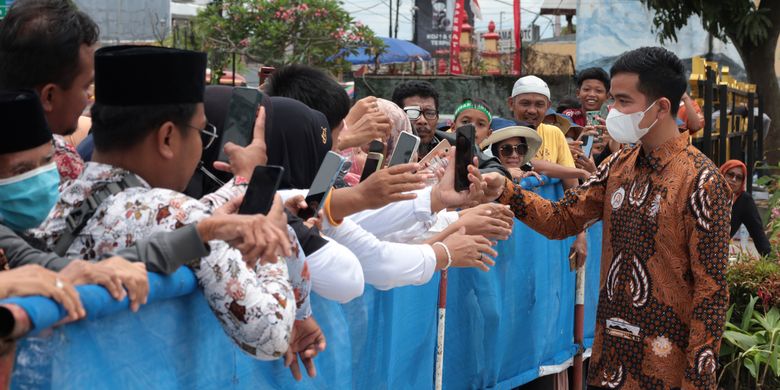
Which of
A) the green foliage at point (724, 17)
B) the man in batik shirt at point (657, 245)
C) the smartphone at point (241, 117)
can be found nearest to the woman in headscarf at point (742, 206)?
the man in batik shirt at point (657, 245)

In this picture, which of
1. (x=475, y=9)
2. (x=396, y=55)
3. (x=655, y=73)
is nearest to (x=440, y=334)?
(x=655, y=73)

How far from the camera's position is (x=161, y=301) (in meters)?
2.76

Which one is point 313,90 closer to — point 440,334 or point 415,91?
point 440,334

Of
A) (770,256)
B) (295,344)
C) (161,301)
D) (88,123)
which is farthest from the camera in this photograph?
(770,256)

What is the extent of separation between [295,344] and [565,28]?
52592 millimetres

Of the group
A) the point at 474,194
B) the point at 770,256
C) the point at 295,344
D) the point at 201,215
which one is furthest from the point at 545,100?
the point at 201,215

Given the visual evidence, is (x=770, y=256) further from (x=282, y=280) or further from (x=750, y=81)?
(x=750, y=81)

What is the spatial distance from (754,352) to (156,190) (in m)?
4.61

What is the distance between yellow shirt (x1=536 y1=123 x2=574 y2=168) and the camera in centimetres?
745

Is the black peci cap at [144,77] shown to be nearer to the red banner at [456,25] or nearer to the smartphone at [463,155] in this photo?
the smartphone at [463,155]

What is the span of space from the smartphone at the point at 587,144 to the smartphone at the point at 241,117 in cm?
550

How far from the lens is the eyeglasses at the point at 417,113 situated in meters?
6.86

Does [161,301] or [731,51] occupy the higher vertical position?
[731,51]

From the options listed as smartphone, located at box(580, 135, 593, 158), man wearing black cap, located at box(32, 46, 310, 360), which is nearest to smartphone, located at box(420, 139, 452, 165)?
man wearing black cap, located at box(32, 46, 310, 360)
